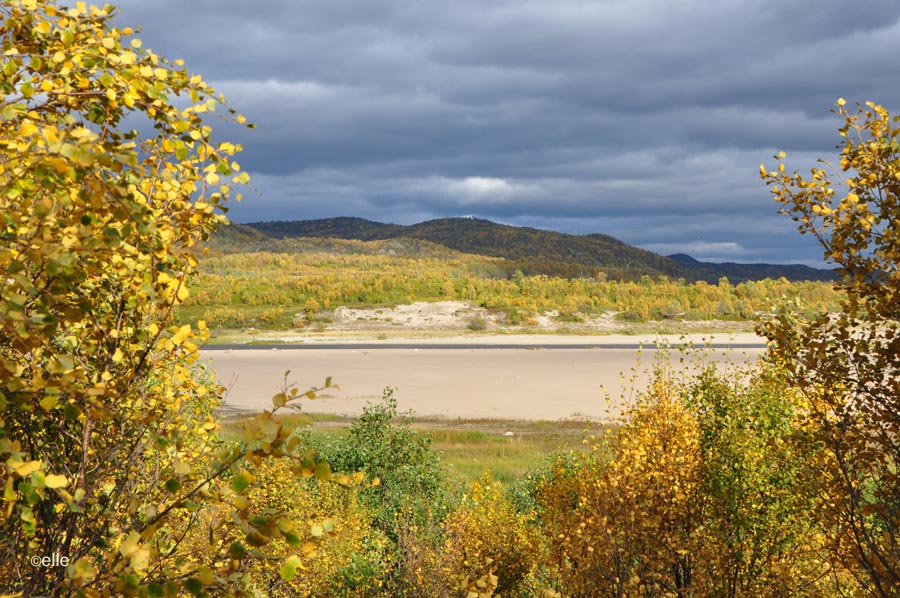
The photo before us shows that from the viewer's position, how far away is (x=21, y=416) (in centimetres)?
535

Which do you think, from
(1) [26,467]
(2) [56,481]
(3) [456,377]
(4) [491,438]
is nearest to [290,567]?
(2) [56,481]

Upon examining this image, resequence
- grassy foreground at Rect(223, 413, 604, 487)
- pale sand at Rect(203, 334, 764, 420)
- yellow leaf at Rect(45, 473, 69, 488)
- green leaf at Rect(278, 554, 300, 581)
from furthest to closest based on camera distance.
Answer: pale sand at Rect(203, 334, 764, 420), grassy foreground at Rect(223, 413, 604, 487), green leaf at Rect(278, 554, 300, 581), yellow leaf at Rect(45, 473, 69, 488)

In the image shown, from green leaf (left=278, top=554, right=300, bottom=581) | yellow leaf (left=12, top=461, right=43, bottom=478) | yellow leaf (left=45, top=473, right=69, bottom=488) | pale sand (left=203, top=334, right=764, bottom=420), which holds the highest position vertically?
yellow leaf (left=12, top=461, right=43, bottom=478)

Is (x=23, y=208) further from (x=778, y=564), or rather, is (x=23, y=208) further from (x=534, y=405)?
(x=534, y=405)

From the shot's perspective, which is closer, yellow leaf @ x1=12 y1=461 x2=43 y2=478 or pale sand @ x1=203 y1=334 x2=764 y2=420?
yellow leaf @ x1=12 y1=461 x2=43 y2=478

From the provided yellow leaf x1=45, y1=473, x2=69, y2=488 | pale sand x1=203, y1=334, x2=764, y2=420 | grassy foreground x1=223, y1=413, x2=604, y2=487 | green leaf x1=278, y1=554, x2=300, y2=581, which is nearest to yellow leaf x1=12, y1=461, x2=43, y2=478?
yellow leaf x1=45, y1=473, x2=69, y2=488

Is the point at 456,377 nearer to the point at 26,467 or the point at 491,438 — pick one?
the point at 491,438

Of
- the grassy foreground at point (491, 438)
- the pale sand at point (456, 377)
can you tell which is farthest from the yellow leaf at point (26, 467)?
the pale sand at point (456, 377)

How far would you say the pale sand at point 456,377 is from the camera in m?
66.7

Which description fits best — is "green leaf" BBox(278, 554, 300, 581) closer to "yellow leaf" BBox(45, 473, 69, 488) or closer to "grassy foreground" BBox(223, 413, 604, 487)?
"yellow leaf" BBox(45, 473, 69, 488)

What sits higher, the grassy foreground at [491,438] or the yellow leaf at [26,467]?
the yellow leaf at [26,467]

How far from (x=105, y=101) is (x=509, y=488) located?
95.9 ft

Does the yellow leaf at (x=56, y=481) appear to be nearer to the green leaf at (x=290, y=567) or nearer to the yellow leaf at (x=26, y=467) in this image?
the yellow leaf at (x=26, y=467)

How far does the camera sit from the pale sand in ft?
219
